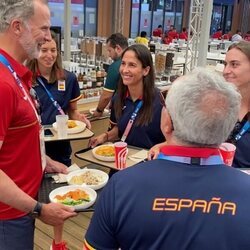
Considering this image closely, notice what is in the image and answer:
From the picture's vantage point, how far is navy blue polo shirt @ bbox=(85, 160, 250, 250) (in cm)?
92

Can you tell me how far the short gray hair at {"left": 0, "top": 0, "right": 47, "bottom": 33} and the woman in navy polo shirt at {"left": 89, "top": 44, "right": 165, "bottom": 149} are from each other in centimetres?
123

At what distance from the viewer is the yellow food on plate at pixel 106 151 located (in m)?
2.13

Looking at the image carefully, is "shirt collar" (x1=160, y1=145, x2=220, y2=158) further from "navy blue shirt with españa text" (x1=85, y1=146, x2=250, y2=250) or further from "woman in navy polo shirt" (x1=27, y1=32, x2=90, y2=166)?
"woman in navy polo shirt" (x1=27, y1=32, x2=90, y2=166)

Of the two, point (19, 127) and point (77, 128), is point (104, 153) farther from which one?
point (19, 127)

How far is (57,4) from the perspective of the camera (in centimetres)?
1334

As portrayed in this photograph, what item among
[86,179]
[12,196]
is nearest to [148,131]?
[86,179]

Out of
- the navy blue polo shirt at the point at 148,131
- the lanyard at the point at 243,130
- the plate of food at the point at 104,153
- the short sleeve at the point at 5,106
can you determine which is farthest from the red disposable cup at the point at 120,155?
the short sleeve at the point at 5,106

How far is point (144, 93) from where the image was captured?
2504 mm

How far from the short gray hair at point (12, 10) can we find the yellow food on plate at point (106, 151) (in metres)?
1.01

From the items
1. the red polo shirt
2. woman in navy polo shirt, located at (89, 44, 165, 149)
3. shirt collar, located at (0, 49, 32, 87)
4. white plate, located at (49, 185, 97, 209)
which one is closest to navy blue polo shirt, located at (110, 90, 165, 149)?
woman in navy polo shirt, located at (89, 44, 165, 149)

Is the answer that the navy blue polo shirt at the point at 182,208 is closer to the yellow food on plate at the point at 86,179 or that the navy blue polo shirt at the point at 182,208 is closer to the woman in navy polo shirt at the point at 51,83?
the yellow food on plate at the point at 86,179

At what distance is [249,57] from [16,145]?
1.46 meters

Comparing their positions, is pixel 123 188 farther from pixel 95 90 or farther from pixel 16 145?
pixel 95 90

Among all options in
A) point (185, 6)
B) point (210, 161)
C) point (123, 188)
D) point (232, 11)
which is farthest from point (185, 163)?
point (232, 11)
